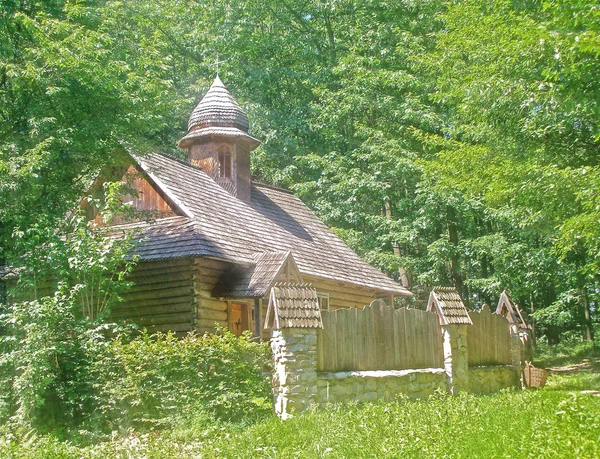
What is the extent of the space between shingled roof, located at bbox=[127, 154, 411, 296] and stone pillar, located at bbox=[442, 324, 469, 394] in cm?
571

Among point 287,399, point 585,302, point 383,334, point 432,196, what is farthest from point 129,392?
point 585,302

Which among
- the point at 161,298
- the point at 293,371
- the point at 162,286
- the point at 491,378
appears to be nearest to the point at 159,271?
the point at 162,286

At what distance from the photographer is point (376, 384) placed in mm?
12117

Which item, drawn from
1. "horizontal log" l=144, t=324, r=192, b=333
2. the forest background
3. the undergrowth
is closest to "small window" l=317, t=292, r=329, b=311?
the forest background

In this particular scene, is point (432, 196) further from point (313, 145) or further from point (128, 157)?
point (128, 157)

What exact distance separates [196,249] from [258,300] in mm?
2459

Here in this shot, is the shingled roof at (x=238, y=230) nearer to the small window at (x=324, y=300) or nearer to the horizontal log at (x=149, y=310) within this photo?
the small window at (x=324, y=300)

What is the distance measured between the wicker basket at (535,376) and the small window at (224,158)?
11.7 m

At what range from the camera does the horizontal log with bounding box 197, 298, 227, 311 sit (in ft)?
56.0

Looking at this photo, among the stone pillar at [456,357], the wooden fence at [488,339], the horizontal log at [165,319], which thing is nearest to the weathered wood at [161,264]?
the horizontal log at [165,319]

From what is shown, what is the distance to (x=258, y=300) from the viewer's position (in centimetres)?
1770

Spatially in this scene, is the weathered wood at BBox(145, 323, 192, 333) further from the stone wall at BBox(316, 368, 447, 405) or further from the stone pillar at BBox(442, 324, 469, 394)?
the stone pillar at BBox(442, 324, 469, 394)

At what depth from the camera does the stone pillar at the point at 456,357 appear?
13680 millimetres

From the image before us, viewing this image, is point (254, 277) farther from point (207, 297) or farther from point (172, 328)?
point (172, 328)
